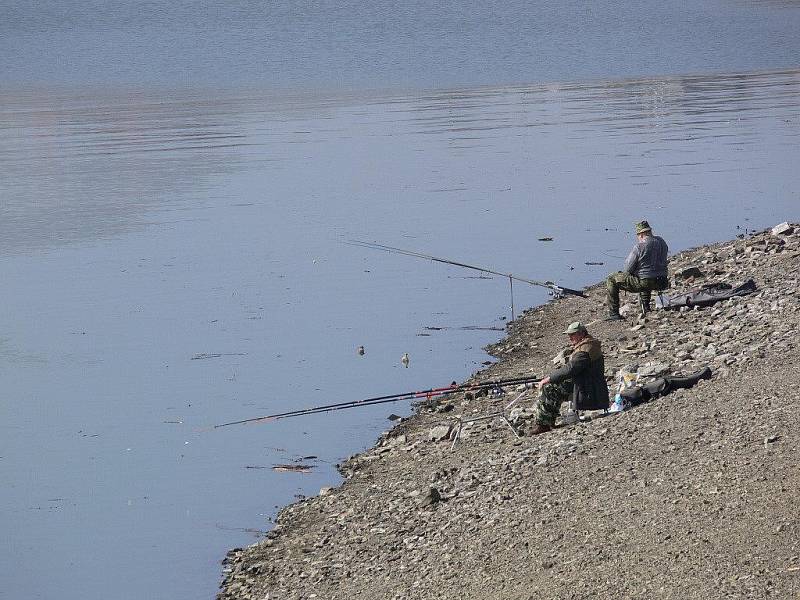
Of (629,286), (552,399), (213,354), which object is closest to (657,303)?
(629,286)

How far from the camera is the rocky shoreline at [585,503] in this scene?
306 inches

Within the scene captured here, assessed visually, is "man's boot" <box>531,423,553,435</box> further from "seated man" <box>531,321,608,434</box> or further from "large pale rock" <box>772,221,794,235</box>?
"large pale rock" <box>772,221,794,235</box>

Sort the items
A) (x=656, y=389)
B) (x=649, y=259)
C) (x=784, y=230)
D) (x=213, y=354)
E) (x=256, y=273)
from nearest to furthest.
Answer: (x=656, y=389), (x=649, y=259), (x=213, y=354), (x=784, y=230), (x=256, y=273)

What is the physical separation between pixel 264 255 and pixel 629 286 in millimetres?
9659

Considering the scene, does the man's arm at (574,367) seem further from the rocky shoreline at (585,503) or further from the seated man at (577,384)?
the rocky shoreline at (585,503)

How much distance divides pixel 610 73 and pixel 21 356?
59.8 metres

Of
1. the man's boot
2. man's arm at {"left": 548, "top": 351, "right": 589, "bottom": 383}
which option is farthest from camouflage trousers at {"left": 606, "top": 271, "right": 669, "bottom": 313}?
man's arm at {"left": 548, "top": 351, "right": 589, "bottom": 383}

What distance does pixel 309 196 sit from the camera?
30.5 meters

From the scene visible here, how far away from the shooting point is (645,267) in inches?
611

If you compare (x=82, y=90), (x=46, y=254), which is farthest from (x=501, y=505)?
(x=82, y=90)

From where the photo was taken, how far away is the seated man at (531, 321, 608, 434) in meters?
11.0

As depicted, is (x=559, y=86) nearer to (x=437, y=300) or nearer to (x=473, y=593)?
(x=437, y=300)

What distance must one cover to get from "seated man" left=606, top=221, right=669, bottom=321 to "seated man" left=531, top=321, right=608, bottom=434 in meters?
4.51

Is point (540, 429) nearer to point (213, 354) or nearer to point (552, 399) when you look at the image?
point (552, 399)
